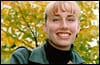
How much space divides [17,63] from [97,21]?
357 centimetres

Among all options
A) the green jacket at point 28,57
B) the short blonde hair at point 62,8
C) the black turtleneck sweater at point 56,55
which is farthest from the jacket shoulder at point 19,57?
the short blonde hair at point 62,8

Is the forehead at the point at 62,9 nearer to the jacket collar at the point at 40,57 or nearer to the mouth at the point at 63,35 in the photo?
the mouth at the point at 63,35

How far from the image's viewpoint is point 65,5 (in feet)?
5.32

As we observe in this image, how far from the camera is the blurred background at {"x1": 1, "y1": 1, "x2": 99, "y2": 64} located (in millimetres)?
4805

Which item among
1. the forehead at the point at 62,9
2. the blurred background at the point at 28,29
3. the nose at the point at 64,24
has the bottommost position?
the blurred background at the point at 28,29

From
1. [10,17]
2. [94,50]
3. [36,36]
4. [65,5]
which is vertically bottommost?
[94,50]

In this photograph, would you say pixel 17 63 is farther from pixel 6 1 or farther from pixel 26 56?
pixel 6 1

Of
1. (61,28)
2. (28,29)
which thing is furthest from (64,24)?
(28,29)

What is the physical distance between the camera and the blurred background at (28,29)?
4805 millimetres

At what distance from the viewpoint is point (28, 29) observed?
16.0 ft

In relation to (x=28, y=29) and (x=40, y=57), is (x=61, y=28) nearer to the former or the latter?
(x=40, y=57)

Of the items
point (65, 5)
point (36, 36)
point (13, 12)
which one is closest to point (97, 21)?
point (36, 36)

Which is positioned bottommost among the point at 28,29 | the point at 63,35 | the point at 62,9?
the point at 28,29

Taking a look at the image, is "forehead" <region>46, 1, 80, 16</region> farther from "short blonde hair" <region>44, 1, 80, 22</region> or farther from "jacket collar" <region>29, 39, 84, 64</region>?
"jacket collar" <region>29, 39, 84, 64</region>
